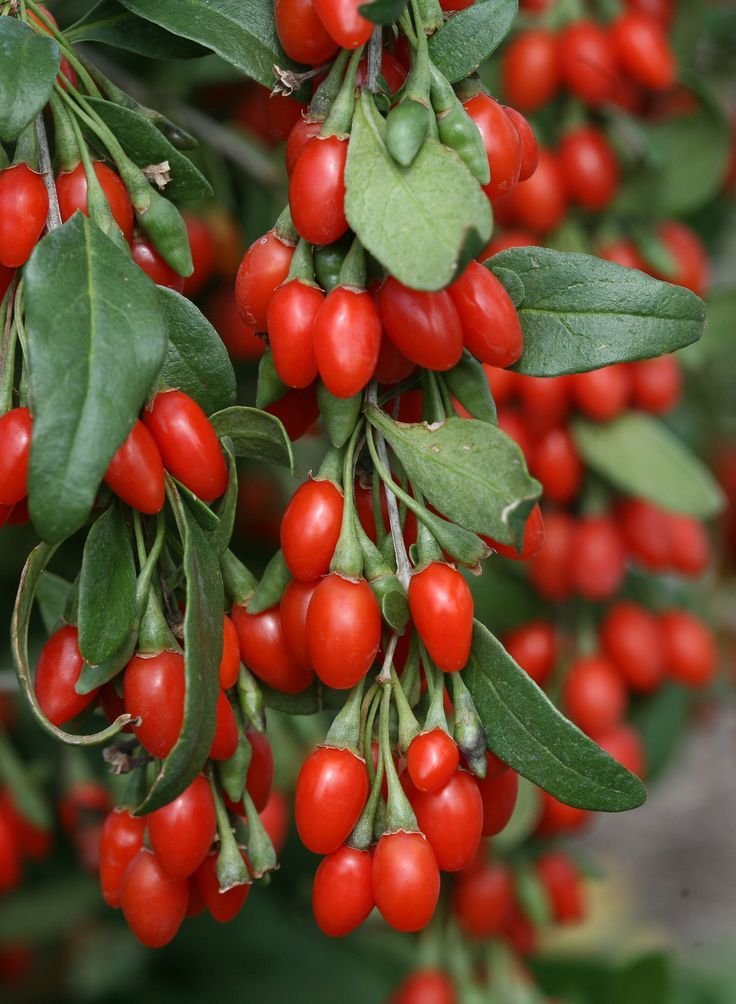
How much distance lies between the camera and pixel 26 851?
159cm

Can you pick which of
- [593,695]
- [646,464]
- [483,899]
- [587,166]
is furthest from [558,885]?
[587,166]

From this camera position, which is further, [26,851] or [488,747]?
[26,851]

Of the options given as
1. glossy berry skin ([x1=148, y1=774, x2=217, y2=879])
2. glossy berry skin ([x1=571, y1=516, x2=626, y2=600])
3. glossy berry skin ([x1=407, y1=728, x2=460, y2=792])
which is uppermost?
glossy berry skin ([x1=407, y1=728, x2=460, y2=792])

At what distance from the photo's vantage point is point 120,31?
32.6 inches

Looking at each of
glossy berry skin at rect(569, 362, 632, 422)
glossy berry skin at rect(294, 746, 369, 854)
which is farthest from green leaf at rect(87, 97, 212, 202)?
glossy berry skin at rect(569, 362, 632, 422)

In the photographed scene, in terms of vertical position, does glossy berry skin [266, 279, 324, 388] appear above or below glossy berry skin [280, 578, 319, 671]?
above

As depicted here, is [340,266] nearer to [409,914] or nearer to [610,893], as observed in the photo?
[409,914]

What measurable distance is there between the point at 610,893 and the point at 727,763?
0.72 m

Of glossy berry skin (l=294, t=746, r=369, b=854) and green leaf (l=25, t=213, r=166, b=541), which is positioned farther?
glossy berry skin (l=294, t=746, r=369, b=854)

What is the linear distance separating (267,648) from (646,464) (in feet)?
2.60

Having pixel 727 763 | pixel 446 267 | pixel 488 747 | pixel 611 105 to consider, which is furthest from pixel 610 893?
pixel 446 267

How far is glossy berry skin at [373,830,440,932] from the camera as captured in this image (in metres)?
0.69

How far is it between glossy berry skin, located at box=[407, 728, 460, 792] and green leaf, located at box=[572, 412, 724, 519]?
0.75 m

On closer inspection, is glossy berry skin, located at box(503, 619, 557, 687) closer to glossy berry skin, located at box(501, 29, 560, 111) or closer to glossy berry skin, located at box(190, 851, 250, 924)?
glossy berry skin, located at box(501, 29, 560, 111)
